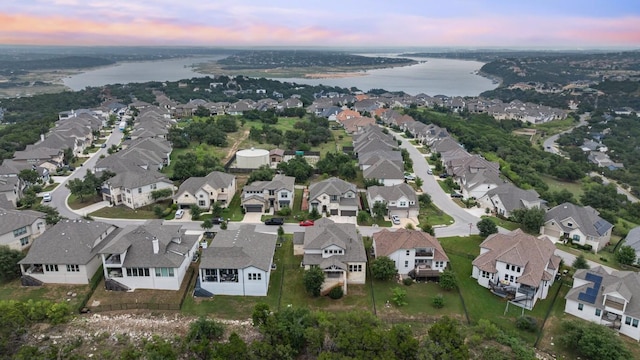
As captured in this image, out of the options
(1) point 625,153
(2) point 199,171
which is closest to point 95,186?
(2) point 199,171

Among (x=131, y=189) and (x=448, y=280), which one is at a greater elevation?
(x=131, y=189)

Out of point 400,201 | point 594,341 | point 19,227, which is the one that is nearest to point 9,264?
point 19,227

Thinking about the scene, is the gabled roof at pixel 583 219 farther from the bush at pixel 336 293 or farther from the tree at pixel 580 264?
the bush at pixel 336 293

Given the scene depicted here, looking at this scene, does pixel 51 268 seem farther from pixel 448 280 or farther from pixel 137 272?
pixel 448 280

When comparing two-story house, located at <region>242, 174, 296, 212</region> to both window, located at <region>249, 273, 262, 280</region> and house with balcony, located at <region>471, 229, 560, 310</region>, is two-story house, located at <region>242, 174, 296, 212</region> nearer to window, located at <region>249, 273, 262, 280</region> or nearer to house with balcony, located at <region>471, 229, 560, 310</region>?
window, located at <region>249, 273, 262, 280</region>

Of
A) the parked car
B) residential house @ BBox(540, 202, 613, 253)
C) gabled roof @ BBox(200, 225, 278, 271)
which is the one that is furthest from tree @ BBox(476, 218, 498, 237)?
gabled roof @ BBox(200, 225, 278, 271)

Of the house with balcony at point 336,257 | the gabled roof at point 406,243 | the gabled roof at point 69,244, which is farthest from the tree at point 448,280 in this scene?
the gabled roof at point 69,244
